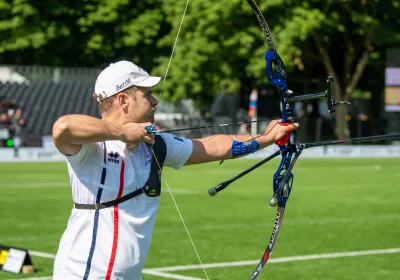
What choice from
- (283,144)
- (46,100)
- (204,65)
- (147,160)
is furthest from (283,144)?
(204,65)

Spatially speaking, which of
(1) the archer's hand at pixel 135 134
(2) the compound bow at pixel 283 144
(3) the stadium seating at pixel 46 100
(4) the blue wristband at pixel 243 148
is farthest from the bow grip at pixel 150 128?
(3) the stadium seating at pixel 46 100

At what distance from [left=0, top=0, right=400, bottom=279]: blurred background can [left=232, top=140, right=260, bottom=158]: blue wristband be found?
45.8 feet

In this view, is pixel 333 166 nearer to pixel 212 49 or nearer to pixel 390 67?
pixel 390 67

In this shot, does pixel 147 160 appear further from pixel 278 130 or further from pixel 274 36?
pixel 274 36

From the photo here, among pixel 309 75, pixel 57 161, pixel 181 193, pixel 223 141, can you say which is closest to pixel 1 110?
pixel 57 161

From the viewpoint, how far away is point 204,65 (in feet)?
149

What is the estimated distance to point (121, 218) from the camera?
5070mm

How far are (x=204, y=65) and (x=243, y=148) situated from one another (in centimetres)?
3964

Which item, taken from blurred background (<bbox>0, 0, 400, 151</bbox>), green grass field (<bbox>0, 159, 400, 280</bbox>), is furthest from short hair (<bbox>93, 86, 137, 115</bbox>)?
blurred background (<bbox>0, 0, 400, 151</bbox>)

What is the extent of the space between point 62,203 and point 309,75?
1414 inches

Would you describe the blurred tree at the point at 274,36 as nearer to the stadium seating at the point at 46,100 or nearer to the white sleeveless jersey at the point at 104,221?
the stadium seating at the point at 46,100

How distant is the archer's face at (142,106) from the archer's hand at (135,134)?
0.48 ft

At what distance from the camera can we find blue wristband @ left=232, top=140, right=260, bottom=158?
580 centimetres

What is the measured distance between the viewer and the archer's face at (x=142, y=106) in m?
5.10
